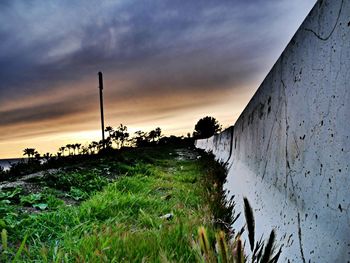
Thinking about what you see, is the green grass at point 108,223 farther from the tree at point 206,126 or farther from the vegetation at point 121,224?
the tree at point 206,126

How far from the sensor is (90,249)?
2537mm

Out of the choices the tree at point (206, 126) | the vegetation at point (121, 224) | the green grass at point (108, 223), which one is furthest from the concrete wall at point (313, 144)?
the tree at point (206, 126)

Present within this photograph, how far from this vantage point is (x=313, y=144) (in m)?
1.38

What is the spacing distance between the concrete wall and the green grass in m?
0.46

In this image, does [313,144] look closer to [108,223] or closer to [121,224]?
[121,224]

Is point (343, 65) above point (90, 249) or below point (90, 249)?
above

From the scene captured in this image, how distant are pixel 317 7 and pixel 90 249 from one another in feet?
6.98

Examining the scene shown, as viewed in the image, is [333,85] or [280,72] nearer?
[333,85]

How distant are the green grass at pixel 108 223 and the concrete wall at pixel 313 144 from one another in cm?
46

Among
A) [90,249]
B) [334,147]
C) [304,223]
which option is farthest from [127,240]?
[334,147]

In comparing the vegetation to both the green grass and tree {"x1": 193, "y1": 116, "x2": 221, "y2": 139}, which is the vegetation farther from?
tree {"x1": 193, "y1": 116, "x2": 221, "y2": 139}

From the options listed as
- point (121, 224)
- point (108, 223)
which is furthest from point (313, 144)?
point (108, 223)

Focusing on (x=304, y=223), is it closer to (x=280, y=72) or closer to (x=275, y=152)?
(x=275, y=152)

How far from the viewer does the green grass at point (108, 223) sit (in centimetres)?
246
